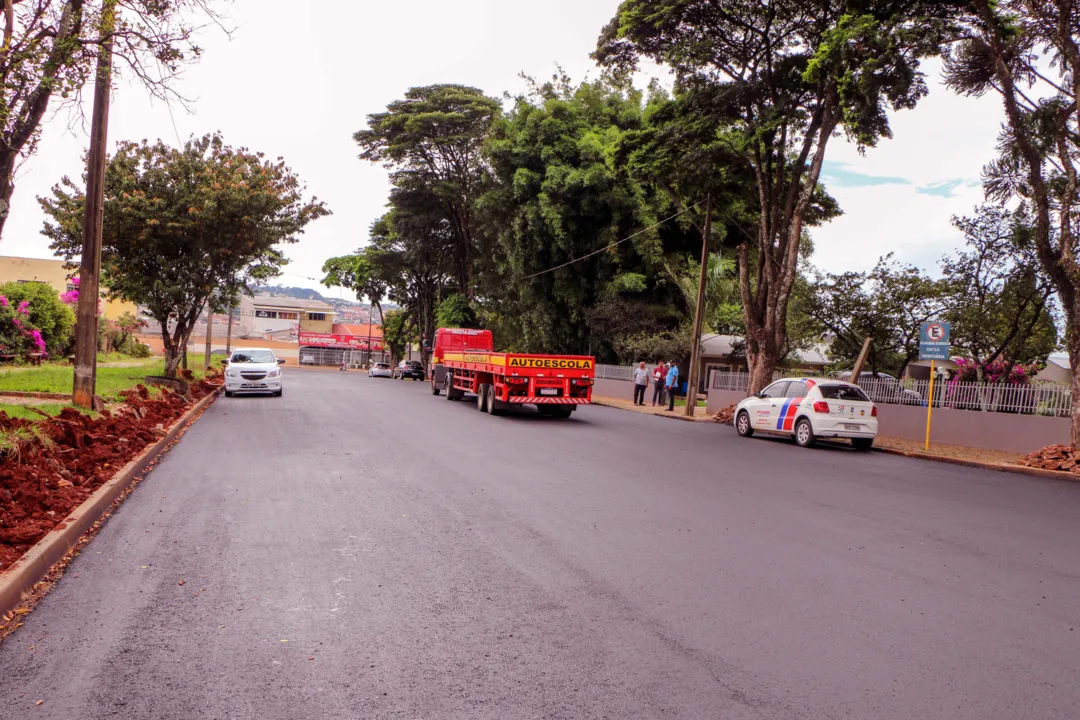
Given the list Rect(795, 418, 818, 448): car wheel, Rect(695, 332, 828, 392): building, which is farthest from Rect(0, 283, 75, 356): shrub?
Rect(695, 332, 828, 392): building

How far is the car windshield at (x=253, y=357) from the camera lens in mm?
26109

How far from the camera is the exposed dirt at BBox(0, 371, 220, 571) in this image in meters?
6.21

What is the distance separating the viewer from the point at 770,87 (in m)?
22.9

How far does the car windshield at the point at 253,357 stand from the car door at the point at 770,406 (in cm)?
Answer: 1550

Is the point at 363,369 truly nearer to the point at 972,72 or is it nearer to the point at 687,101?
the point at 687,101

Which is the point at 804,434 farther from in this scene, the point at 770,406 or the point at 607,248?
the point at 607,248

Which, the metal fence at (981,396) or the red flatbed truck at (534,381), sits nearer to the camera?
the metal fence at (981,396)

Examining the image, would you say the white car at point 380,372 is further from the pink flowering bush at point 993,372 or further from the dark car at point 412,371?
the pink flowering bush at point 993,372

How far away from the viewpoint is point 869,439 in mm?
17641

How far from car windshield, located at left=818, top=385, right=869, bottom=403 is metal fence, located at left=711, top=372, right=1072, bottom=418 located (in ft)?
11.2

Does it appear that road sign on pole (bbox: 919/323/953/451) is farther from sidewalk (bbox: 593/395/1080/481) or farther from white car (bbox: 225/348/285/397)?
white car (bbox: 225/348/285/397)

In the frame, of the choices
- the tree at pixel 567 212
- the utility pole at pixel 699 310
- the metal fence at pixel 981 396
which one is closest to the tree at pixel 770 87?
the utility pole at pixel 699 310

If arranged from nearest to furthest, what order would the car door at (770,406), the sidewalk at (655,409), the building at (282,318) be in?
the car door at (770,406) → the sidewalk at (655,409) → the building at (282,318)

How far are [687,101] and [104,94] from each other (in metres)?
15.7
